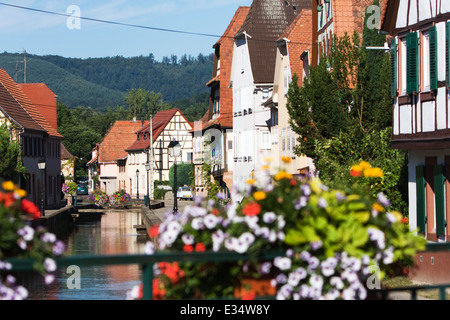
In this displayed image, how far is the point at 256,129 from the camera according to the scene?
50406 mm

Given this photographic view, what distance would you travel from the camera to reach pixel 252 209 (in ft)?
18.8

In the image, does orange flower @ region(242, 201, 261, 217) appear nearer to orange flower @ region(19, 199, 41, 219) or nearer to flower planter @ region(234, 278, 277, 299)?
flower planter @ region(234, 278, 277, 299)

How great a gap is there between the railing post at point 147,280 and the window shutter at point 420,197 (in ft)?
48.4

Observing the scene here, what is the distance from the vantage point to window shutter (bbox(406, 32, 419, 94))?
1944 centimetres

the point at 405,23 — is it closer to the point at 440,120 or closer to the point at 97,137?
the point at 440,120

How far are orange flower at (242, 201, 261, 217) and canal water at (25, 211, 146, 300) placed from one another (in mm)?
1161

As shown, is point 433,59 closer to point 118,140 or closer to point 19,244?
point 19,244

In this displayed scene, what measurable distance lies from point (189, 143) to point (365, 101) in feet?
241

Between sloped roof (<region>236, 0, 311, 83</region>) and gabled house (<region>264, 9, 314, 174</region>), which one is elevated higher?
sloped roof (<region>236, 0, 311, 83</region>)

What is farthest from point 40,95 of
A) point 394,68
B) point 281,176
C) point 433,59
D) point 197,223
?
point 197,223

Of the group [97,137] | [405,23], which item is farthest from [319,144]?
[97,137]

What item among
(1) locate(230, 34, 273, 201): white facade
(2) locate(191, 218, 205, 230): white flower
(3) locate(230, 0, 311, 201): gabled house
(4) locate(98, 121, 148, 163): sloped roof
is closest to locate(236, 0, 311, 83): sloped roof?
(3) locate(230, 0, 311, 201): gabled house

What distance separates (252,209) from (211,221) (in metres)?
0.28

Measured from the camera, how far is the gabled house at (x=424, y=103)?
1831cm
